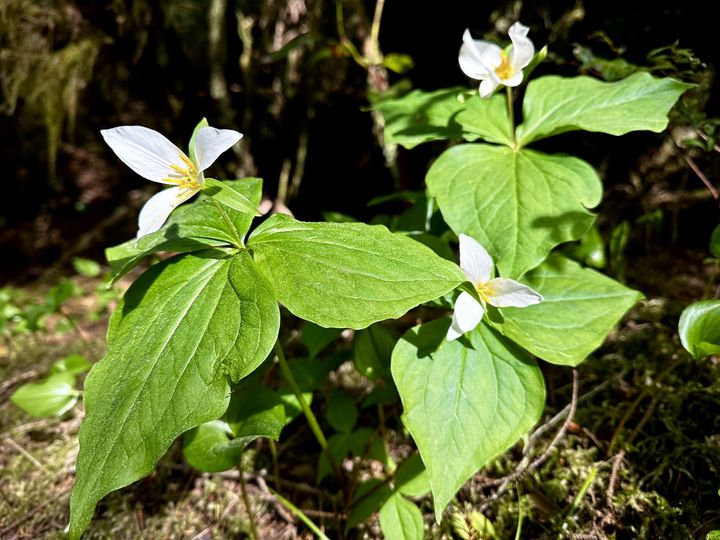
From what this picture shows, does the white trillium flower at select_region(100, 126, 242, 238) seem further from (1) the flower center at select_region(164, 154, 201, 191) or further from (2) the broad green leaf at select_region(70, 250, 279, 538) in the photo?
(2) the broad green leaf at select_region(70, 250, 279, 538)

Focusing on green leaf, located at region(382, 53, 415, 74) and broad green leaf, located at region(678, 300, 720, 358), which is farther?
green leaf, located at region(382, 53, 415, 74)

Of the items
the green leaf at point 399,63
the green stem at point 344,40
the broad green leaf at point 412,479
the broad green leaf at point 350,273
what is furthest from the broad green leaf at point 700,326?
the green stem at point 344,40

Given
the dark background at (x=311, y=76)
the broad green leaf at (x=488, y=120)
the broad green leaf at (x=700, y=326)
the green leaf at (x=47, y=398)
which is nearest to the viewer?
the broad green leaf at (x=700, y=326)

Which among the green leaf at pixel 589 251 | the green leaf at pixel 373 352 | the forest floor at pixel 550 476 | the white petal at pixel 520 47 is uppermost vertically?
the white petal at pixel 520 47

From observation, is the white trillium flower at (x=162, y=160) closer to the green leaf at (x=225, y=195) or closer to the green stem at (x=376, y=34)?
the green leaf at (x=225, y=195)

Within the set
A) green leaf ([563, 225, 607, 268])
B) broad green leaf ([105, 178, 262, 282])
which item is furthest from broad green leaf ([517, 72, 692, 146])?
broad green leaf ([105, 178, 262, 282])

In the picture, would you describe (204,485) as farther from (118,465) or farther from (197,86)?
(197,86)
